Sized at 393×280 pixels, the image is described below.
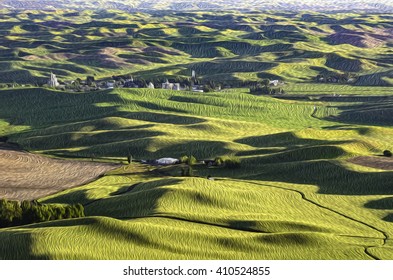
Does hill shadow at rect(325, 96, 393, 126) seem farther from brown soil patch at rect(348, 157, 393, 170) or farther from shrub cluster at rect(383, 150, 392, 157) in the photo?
brown soil patch at rect(348, 157, 393, 170)

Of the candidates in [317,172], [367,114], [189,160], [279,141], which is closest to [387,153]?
[317,172]

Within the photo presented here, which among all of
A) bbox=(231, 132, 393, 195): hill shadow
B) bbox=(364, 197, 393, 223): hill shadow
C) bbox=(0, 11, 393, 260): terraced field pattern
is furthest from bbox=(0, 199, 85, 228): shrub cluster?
bbox=(364, 197, 393, 223): hill shadow

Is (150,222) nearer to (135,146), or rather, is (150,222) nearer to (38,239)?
(38,239)

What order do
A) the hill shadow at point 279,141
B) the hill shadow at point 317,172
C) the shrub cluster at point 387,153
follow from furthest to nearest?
the hill shadow at point 279,141, the shrub cluster at point 387,153, the hill shadow at point 317,172

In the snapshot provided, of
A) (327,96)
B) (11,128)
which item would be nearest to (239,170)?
(11,128)

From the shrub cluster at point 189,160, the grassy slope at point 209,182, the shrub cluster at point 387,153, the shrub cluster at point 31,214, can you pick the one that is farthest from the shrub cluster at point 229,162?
the shrub cluster at point 31,214

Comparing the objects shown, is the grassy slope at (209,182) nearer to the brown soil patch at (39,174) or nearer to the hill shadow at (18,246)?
the hill shadow at (18,246)
